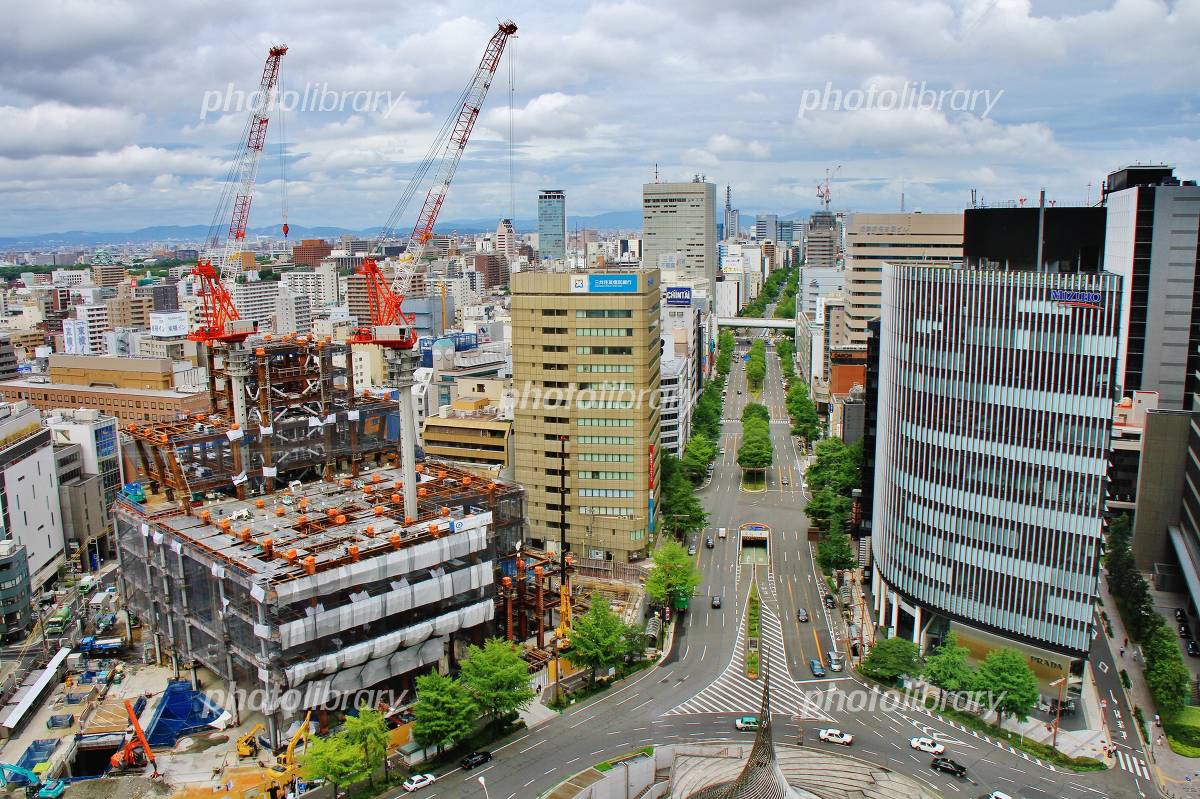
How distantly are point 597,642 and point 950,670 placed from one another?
57.2ft

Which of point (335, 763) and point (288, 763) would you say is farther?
point (288, 763)

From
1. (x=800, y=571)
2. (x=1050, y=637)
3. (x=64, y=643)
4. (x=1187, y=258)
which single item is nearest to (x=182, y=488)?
(x=64, y=643)

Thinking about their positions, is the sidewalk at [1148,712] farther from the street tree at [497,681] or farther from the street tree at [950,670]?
the street tree at [497,681]

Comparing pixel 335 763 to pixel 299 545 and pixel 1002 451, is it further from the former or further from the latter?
pixel 1002 451

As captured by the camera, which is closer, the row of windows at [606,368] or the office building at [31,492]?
the office building at [31,492]

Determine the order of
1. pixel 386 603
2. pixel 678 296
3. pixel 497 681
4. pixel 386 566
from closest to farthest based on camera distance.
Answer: pixel 497 681, pixel 386 566, pixel 386 603, pixel 678 296

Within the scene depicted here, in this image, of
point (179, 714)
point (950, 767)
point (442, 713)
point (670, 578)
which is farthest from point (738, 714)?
point (179, 714)

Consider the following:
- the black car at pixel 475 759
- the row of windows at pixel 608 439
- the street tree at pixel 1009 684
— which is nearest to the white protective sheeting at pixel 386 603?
the black car at pixel 475 759

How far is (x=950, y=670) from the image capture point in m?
44.8

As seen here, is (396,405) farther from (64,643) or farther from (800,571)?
(800,571)

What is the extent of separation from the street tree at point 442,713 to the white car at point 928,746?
19980 millimetres

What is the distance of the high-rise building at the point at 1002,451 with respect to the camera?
4375cm

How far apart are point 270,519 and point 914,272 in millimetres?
37618

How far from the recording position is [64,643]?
52938mm
